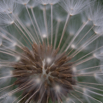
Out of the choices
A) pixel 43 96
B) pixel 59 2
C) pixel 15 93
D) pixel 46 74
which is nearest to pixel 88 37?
pixel 59 2

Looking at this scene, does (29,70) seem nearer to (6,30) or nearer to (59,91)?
(59,91)

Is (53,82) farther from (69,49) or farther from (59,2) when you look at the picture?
(59,2)

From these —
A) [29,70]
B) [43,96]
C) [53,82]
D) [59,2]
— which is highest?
[59,2]

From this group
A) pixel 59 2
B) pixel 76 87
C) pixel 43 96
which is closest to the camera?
pixel 43 96

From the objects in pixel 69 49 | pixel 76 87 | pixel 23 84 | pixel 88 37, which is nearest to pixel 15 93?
pixel 23 84

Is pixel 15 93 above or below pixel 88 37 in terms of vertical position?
below

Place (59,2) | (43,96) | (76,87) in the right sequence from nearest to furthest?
(43,96) → (76,87) → (59,2)

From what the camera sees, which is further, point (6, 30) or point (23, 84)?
point (6, 30)
